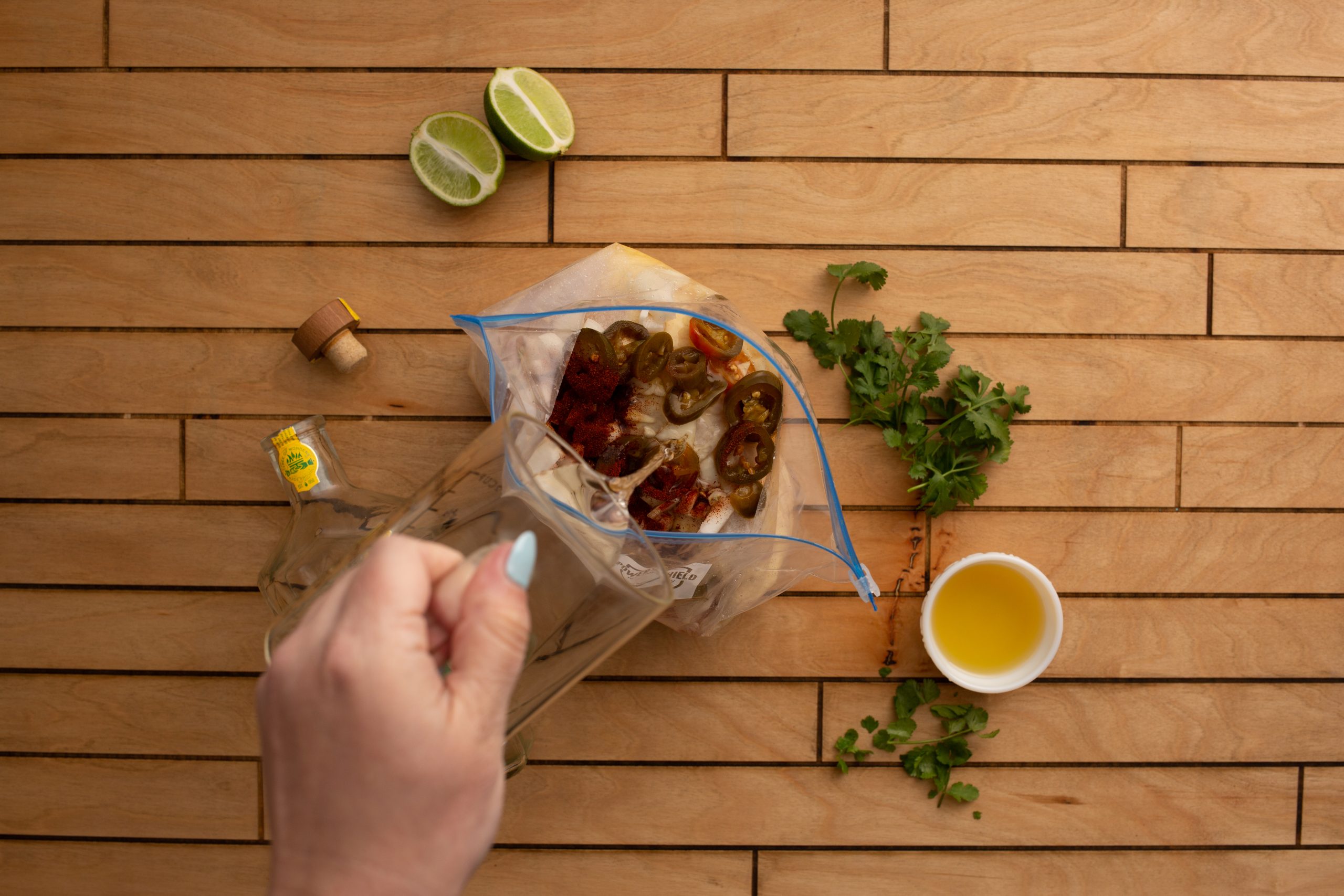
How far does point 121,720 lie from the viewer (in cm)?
141

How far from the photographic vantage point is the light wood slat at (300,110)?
4.58 feet

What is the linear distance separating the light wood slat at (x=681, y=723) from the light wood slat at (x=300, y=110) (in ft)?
2.96

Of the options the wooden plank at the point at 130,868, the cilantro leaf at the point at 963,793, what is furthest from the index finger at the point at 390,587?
the cilantro leaf at the point at 963,793

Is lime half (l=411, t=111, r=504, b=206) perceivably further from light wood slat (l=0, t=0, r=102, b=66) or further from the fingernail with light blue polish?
the fingernail with light blue polish

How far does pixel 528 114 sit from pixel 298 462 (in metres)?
0.65

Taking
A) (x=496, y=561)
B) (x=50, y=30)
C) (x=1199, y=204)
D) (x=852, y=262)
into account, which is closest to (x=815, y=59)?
(x=852, y=262)

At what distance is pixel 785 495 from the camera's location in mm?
1235

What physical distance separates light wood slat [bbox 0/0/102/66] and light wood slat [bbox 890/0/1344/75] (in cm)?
134

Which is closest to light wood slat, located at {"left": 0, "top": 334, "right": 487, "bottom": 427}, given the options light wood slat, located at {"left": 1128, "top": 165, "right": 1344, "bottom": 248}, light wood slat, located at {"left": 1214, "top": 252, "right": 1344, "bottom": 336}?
light wood slat, located at {"left": 1128, "top": 165, "right": 1344, "bottom": 248}

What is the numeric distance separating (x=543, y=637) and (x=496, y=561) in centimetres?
15

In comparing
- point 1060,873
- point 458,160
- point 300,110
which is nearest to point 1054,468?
point 1060,873

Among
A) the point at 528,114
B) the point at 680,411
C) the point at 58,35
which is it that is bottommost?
the point at 680,411

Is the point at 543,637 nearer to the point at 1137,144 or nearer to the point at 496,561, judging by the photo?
the point at 496,561

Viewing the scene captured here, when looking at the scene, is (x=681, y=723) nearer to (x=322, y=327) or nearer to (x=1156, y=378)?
(x=322, y=327)
